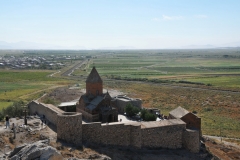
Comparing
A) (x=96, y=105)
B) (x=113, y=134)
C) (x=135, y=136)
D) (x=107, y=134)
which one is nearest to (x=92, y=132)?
(x=107, y=134)

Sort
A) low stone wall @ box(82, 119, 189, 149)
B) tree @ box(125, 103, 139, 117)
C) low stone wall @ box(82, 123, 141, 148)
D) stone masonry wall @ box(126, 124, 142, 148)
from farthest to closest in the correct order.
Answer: tree @ box(125, 103, 139, 117)
stone masonry wall @ box(126, 124, 142, 148)
low stone wall @ box(82, 119, 189, 149)
low stone wall @ box(82, 123, 141, 148)

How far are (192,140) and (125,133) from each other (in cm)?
624

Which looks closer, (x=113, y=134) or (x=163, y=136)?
(x=113, y=134)

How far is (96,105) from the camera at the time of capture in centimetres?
2820

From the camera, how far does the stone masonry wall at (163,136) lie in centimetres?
2444

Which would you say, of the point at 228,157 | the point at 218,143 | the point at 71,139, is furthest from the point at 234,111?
the point at 71,139

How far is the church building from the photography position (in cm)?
2803

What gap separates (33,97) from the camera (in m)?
54.4

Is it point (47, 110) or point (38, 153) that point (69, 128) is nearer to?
point (38, 153)

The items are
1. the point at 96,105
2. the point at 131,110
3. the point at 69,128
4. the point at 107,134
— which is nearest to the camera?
the point at 69,128

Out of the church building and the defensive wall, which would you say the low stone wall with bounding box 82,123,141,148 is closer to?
the defensive wall

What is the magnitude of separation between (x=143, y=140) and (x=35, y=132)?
8.81 meters

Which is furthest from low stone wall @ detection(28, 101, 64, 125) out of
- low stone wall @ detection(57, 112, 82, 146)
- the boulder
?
the boulder

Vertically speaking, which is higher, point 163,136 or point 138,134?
point 138,134
